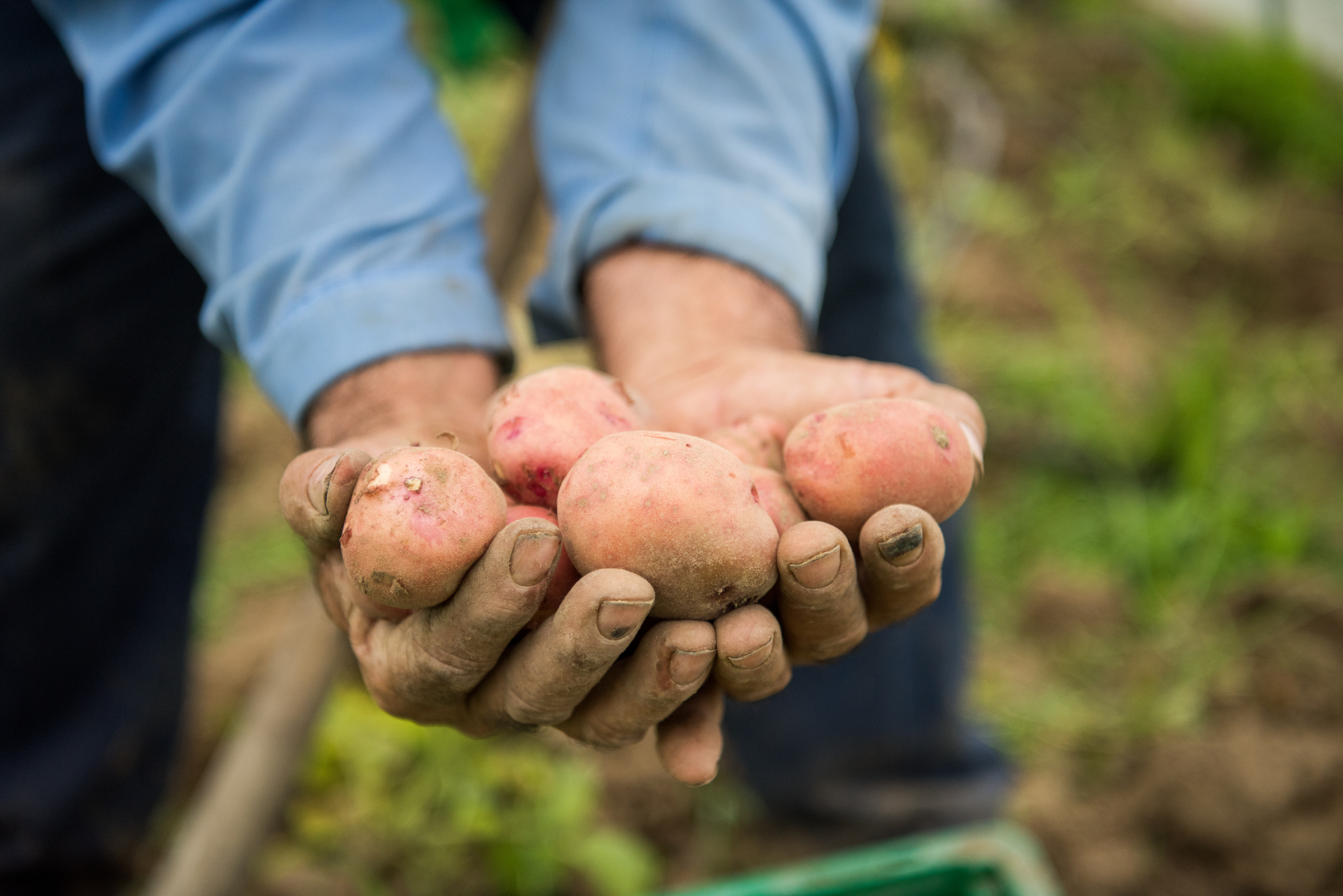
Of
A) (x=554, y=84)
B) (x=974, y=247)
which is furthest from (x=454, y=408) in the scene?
(x=974, y=247)

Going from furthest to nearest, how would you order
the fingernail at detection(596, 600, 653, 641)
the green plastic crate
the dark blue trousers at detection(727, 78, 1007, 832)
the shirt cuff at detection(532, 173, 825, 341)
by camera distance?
1. the dark blue trousers at detection(727, 78, 1007, 832)
2. the green plastic crate
3. the shirt cuff at detection(532, 173, 825, 341)
4. the fingernail at detection(596, 600, 653, 641)

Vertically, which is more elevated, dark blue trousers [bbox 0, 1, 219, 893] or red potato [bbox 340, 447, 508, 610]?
red potato [bbox 340, 447, 508, 610]

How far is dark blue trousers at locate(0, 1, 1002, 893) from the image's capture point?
5.50 feet

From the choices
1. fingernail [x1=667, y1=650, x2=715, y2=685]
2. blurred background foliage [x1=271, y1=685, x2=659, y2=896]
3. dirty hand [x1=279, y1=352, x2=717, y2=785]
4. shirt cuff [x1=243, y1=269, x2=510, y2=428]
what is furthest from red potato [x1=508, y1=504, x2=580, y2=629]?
blurred background foliage [x1=271, y1=685, x2=659, y2=896]

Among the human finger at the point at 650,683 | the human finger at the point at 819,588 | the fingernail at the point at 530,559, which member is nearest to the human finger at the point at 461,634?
the fingernail at the point at 530,559

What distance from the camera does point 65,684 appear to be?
79.5 inches

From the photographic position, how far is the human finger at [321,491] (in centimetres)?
98

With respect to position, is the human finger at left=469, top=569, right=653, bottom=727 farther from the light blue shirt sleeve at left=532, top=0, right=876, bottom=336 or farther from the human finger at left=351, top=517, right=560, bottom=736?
the light blue shirt sleeve at left=532, top=0, right=876, bottom=336

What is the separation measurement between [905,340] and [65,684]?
1.88 meters

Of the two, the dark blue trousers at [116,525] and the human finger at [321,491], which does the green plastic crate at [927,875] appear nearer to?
the dark blue trousers at [116,525]

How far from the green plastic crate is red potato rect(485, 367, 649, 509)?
0.80 meters

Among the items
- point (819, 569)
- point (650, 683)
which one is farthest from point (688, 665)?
point (819, 569)

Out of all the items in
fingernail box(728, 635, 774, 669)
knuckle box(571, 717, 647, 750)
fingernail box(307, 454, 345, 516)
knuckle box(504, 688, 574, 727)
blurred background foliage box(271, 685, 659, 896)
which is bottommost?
blurred background foliage box(271, 685, 659, 896)

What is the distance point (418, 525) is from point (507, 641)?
0.50 feet
